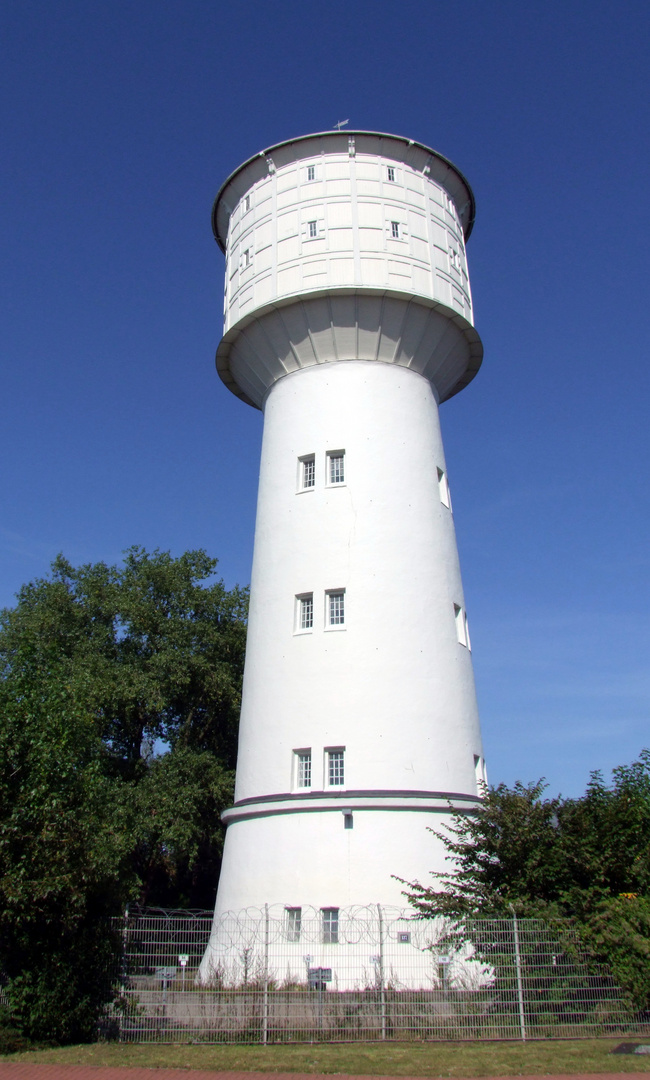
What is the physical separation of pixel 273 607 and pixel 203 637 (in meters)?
11.9

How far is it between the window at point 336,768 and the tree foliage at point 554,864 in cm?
337

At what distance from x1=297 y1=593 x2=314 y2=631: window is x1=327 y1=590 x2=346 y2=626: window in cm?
48

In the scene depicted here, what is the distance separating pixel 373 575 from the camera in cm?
2197

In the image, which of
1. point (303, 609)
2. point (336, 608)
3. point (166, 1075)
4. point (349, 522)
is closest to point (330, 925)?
point (166, 1075)

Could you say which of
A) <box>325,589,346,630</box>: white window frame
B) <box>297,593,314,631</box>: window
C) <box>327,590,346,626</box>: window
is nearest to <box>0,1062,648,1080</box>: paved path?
<box>325,589,346,630</box>: white window frame

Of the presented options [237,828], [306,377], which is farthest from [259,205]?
[237,828]

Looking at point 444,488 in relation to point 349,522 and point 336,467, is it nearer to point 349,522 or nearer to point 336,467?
point 336,467

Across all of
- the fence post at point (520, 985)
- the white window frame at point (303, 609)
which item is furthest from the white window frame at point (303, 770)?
the fence post at point (520, 985)

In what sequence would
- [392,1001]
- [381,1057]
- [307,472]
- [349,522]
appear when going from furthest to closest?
[307,472]
[349,522]
[392,1001]
[381,1057]

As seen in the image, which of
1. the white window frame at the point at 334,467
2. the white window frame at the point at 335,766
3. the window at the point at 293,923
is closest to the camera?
the window at the point at 293,923

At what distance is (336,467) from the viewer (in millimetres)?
23625

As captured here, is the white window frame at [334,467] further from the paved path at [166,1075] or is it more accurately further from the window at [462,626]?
the paved path at [166,1075]

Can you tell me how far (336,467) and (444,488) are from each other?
3.49 meters

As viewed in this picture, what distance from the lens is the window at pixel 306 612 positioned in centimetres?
2211
